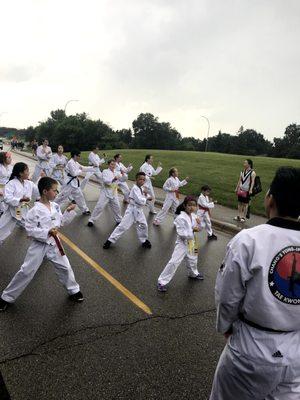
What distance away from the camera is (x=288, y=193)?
2.08 meters

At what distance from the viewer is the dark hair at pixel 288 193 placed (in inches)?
81.4

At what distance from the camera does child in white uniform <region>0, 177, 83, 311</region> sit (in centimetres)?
482

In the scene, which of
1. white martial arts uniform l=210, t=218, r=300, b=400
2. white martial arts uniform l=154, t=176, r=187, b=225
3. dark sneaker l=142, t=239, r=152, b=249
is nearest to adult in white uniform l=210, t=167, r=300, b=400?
white martial arts uniform l=210, t=218, r=300, b=400

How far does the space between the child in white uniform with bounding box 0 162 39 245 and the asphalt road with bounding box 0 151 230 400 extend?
609 mm

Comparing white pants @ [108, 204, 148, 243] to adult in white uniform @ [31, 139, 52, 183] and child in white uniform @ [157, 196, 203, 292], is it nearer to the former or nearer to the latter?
child in white uniform @ [157, 196, 203, 292]

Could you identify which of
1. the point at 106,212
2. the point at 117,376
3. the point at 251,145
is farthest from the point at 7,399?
the point at 251,145

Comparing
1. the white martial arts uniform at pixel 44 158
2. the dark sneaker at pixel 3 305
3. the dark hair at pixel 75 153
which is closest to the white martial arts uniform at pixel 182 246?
the dark sneaker at pixel 3 305

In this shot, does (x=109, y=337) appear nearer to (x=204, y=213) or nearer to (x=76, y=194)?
(x=204, y=213)

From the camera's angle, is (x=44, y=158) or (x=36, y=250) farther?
(x=44, y=158)

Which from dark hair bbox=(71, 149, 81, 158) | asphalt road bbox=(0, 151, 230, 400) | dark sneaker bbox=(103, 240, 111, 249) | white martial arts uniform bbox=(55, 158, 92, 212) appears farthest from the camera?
dark hair bbox=(71, 149, 81, 158)

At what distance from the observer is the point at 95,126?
76750 millimetres

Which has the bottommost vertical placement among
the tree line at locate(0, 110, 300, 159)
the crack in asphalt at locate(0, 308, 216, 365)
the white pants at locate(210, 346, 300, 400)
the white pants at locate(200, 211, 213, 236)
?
the crack in asphalt at locate(0, 308, 216, 365)

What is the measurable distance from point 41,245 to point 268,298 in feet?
11.9

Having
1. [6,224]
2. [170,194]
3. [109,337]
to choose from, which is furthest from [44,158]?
[109,337]
